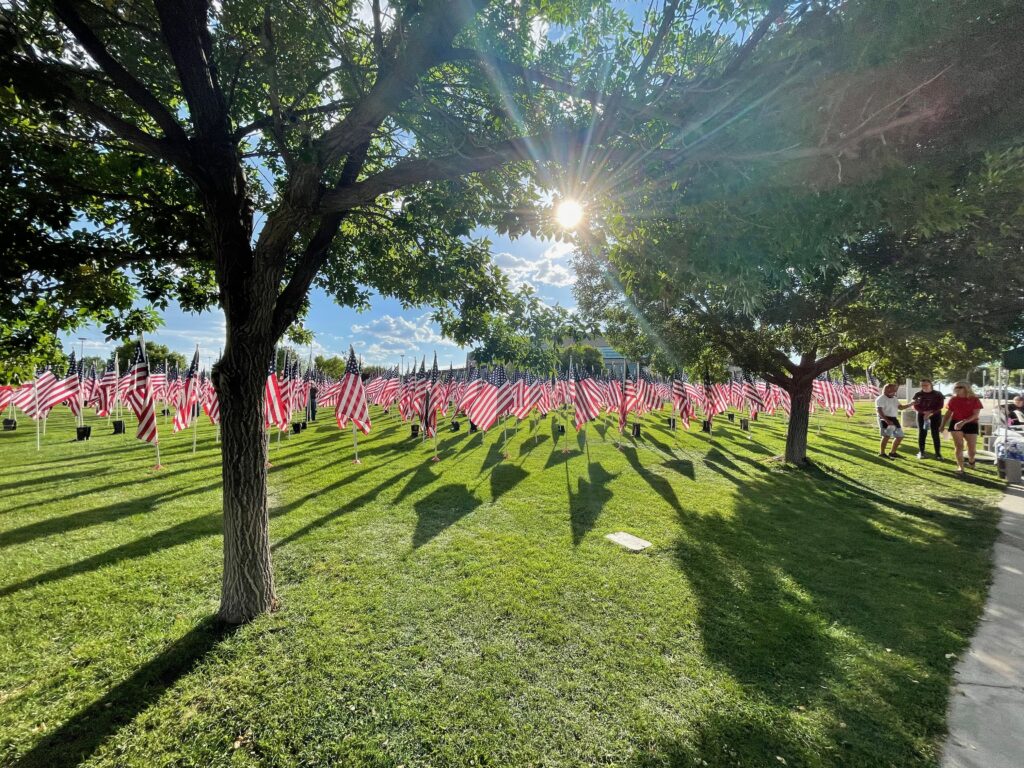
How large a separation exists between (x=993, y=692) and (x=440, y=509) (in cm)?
740

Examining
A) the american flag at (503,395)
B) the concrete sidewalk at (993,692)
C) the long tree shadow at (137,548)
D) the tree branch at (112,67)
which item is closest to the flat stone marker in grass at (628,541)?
the concrete sidewalk at (993,692)

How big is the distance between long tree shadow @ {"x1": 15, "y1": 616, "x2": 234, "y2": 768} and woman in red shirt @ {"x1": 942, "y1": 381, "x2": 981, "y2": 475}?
Result: 16642 mm

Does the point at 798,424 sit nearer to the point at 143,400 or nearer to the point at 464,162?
the point at 464,162

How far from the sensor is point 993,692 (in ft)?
10.9

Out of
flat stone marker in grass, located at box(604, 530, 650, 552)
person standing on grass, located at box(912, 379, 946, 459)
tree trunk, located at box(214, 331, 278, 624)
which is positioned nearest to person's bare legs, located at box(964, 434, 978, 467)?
person standing on grass, located at box(912, 379, 946, 459)

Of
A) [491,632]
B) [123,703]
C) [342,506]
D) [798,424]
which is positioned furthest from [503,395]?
[123,703]

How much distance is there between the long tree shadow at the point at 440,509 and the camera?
280 inches

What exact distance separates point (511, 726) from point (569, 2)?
222 inches

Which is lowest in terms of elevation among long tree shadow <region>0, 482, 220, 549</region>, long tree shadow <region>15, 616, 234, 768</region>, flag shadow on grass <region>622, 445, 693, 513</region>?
flag shadow on grass <region>622, 445, 693, 513</region>

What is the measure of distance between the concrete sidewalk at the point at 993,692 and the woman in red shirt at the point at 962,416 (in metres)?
8.56

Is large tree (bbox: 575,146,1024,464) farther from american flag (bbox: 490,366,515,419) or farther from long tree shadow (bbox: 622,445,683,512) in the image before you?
american flag (bbox: 490,366,515,419)

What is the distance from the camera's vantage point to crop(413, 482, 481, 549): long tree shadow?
23.3 ft

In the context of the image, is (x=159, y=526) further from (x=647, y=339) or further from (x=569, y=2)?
(x=647, y=339)

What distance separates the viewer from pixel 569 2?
3307mm
